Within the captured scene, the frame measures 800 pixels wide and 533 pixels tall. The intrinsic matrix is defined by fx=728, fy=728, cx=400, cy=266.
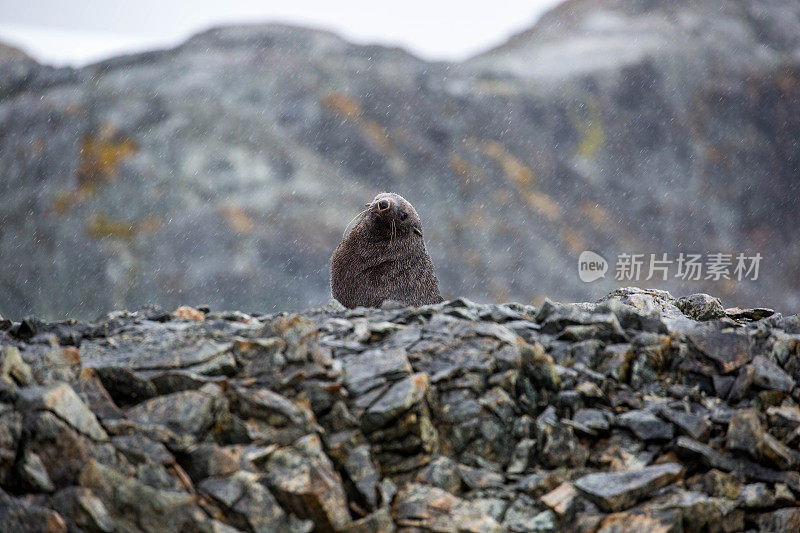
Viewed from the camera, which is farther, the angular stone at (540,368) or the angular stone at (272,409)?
the angular stone at (540,368)

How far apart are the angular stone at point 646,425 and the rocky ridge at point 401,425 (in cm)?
1

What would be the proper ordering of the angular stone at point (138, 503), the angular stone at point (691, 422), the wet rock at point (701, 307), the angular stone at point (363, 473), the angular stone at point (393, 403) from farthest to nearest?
1. the wet rock at point (701, 307)
2. the angular stone at point (691, 422)
3. the angular stone at point (393, 403)
4. the angular stone at point (363, 473)
5. the angular stone at point (138, 503)

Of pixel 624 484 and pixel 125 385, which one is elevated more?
pixel 125 385

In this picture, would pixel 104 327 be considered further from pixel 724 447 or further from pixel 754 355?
pixel 754 355

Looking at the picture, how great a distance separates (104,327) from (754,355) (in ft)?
14.0

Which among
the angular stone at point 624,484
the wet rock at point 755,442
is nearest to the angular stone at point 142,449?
the angular stone at point 624,484

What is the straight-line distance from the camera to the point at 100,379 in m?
4.03

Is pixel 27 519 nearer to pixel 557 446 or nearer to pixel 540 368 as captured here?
pixel 557 446

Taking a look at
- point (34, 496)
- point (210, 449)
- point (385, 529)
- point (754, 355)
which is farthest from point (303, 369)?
point (754, 355)

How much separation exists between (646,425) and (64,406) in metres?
3.18

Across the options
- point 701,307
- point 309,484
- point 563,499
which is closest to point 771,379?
point 563,499

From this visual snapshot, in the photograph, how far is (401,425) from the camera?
4.05 meters

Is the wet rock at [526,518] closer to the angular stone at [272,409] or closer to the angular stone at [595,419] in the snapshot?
the angular stone at [595,419]

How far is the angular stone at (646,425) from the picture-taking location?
4.22 meters
